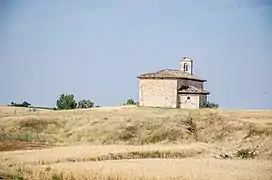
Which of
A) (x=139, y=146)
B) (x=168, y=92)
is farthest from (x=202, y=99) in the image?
(x=139, y=146)

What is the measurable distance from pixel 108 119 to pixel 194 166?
1934 cm

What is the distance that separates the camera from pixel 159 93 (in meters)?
49.1

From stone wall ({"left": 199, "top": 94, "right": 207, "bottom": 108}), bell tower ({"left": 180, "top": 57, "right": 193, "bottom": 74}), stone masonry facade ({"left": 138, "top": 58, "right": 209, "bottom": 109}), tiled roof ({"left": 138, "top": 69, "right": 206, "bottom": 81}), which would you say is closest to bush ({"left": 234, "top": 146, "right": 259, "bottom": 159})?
stone masonry facade ({"left": 138, "top": 58, "right": 209, "bottom": 109})

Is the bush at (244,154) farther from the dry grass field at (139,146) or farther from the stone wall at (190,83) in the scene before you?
the stone wall at (190,83)

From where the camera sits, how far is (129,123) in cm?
3588

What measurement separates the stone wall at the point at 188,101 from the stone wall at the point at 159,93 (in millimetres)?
786

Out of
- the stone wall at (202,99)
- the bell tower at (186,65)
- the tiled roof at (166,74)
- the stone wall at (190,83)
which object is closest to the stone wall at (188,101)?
the stone wall at (202,99)

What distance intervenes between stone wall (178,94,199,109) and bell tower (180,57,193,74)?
8403 mm

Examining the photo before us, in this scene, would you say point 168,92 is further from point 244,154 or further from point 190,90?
point 244,154

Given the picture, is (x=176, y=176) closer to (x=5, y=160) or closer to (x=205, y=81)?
(x=5, y=160)

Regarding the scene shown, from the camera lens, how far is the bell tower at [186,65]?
57.0 m

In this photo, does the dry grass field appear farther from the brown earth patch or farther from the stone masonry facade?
the stone masonry facade

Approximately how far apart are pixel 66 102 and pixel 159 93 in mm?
19000

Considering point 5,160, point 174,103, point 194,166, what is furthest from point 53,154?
point 174,103
